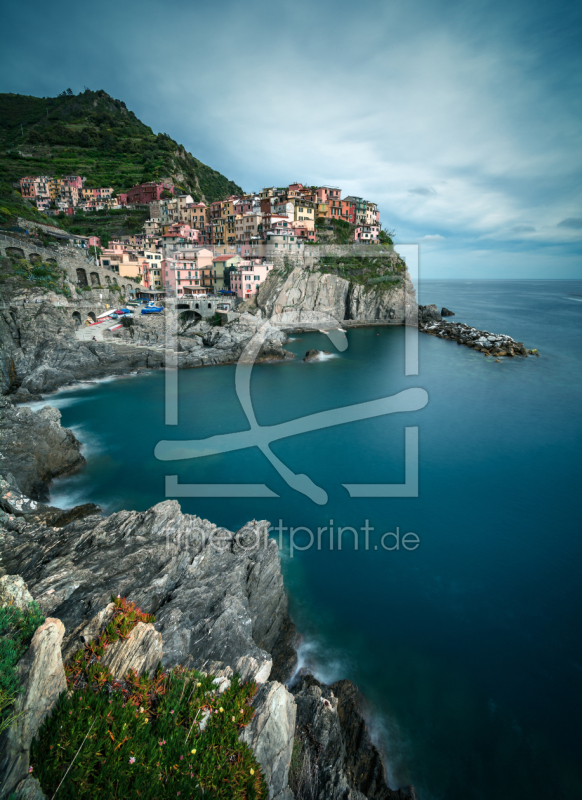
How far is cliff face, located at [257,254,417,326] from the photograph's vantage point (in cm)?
5466

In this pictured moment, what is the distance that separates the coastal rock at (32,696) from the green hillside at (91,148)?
84.5m

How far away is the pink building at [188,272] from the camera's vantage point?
54.6 metres

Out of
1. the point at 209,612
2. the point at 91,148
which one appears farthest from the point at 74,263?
the point at 91,148

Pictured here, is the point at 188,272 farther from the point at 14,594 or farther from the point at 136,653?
the point at 136,653

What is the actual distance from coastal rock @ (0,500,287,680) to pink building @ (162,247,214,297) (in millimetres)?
46744

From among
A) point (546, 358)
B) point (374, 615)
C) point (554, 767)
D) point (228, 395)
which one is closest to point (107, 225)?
point (228, 395)

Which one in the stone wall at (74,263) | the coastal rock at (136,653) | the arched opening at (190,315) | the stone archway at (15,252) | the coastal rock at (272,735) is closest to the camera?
the coastal rock at (272,735)

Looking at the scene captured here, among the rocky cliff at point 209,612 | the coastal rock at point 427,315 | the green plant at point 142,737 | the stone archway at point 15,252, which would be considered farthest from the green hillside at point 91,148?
the green plant at point 142,737

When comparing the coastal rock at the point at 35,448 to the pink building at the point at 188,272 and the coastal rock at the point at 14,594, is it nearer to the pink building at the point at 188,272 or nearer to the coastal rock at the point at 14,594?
the coastal rock at the point at 14,594

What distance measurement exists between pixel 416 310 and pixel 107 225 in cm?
5756

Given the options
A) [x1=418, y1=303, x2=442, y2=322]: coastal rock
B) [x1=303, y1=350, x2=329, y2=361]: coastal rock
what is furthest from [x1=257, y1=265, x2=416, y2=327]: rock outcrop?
[x1=303, y1=350, x2=329, y2=361]: coastal rock

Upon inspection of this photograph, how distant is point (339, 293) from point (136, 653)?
192 ft

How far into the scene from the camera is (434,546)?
16.0 meters

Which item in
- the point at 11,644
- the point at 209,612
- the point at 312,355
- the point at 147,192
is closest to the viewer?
the point at 11,644
